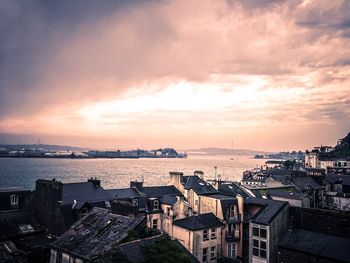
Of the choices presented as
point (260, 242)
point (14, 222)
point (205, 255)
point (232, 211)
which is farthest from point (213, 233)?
point (14, 222)

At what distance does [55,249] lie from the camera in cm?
2875

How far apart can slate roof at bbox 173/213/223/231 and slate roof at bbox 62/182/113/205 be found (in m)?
13.2

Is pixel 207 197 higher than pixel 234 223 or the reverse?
higher

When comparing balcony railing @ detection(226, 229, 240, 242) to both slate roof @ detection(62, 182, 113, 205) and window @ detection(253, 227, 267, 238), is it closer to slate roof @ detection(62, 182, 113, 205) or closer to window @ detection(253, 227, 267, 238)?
window @ detection(253, 227, 267, 238)

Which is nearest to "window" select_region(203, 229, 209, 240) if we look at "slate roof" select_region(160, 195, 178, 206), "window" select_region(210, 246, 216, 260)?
"window" select_region(210, 246, 216, 260)

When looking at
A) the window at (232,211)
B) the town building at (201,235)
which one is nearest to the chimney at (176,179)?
the window at (232,211)

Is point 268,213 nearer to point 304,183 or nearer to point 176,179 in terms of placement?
point 176,179

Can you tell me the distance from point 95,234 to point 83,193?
2192cm

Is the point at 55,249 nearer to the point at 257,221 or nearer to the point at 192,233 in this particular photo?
the point at 192,233

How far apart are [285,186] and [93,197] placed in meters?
48.6

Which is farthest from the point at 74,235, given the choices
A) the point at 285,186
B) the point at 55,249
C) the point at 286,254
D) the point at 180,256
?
the point at 285,186

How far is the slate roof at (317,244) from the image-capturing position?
32.1m

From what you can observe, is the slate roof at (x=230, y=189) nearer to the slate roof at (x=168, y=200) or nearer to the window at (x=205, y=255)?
the slate roof at (x=168, y=200)

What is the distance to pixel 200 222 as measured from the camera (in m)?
42.9
